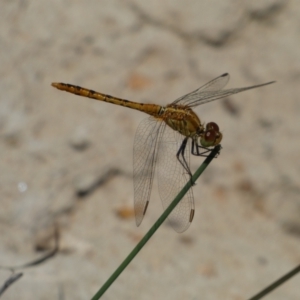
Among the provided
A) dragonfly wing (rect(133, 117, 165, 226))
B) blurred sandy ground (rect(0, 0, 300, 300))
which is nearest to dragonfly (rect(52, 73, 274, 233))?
dragonfly wing (rect(133, 117, 165, 226))

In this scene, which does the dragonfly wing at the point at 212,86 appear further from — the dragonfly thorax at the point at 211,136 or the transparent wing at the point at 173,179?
the dragonfly thorax at the point at 211,136

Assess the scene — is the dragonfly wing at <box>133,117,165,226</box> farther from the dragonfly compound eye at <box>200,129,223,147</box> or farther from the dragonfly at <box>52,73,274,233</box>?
the dragonfly compound eye at <box>200,129,223,147</box>

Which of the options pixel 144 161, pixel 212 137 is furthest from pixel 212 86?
pixel 212 137

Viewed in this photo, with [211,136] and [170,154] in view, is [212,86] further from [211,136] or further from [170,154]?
[211,136]

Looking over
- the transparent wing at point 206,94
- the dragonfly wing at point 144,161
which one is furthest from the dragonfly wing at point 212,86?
the dragonfly wing at point 144,161

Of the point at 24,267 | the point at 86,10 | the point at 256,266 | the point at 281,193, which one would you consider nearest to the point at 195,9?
the point at 86,10
